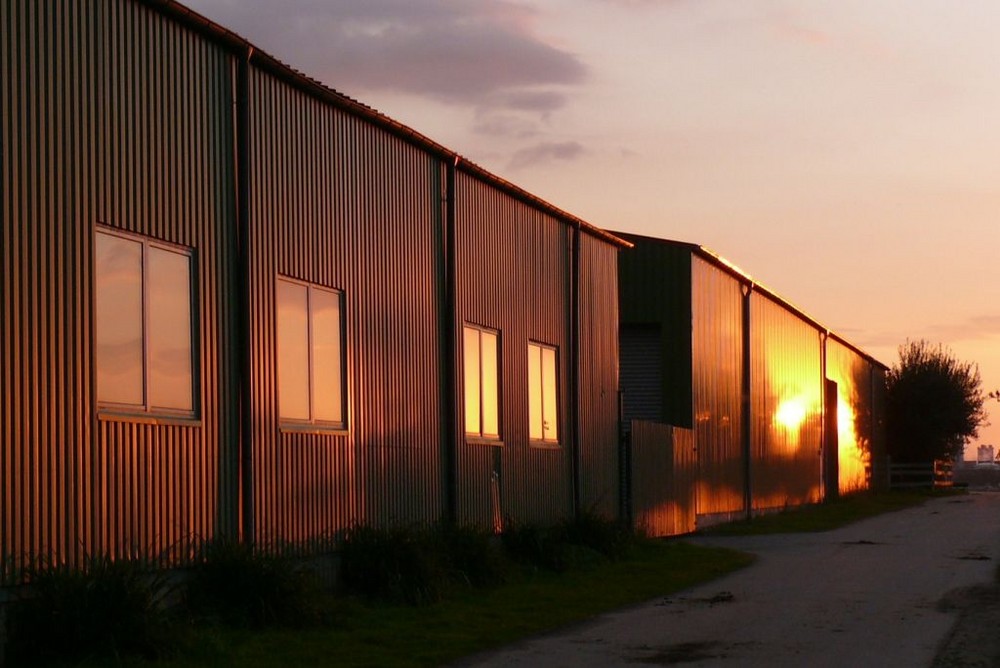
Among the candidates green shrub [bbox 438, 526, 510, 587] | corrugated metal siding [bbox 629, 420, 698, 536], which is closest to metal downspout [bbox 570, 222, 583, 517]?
corrugated metal siding [bbox 629, 420, 698, 536]

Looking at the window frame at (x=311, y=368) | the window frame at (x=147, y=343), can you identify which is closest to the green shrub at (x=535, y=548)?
Result: the window frame at (x=311, y=368)

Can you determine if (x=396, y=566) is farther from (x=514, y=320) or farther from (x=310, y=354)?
(x=514, y=320)

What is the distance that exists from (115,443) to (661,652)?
4.75 metres

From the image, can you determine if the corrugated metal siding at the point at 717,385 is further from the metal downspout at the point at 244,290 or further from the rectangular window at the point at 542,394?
the metal downspout at the point at 244,290

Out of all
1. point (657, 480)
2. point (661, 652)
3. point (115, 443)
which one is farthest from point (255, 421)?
point (657, 480)

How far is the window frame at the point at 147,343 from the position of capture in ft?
38.3

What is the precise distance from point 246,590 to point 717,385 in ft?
72.6

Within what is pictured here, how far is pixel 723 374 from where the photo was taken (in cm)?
3441

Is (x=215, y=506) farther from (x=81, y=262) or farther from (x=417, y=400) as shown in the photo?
(x=417, y=400)

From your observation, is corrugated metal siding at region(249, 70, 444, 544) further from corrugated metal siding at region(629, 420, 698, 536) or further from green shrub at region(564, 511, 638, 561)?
corrugated metal siding at region(629, 420, 698, 536)

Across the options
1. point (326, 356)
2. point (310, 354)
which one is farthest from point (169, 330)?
point (326, 356)

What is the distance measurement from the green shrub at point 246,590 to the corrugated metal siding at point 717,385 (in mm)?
19195

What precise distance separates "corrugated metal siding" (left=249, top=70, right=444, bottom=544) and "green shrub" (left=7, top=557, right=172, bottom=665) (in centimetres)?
328

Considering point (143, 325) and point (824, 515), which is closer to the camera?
point (143, 325)
